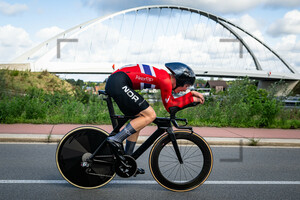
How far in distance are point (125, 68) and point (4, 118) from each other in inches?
282

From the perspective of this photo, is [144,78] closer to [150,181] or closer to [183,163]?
[183,163]

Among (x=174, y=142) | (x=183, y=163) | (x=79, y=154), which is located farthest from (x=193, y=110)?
(x=79, y=154)

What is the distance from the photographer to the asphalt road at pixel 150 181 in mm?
4035

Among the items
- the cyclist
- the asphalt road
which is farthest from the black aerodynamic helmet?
the asphalt road

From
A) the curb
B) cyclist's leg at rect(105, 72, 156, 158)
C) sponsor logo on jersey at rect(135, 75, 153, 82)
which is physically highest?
sponsor logo on jersey at rect(135, 75, 153, 82)

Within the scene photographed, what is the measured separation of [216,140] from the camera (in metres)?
7.73

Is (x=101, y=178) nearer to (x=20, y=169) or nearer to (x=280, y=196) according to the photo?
(x=20, y=169)

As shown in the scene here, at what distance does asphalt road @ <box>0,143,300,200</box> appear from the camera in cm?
404

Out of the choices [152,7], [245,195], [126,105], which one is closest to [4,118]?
[126,105]

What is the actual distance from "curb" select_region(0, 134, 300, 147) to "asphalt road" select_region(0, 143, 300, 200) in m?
0.59

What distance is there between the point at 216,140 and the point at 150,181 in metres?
3.48

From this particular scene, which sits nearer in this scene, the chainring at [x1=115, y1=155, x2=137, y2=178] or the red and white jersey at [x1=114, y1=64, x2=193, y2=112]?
the red and white jersey at [x1=114, y1=64, x2=193, y2=112]

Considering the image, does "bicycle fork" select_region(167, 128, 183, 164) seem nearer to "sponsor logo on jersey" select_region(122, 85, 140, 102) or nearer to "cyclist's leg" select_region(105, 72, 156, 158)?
"cyclist's leg" select_region(105, 72, 156, 158)

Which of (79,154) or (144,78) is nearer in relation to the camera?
(144,78)
